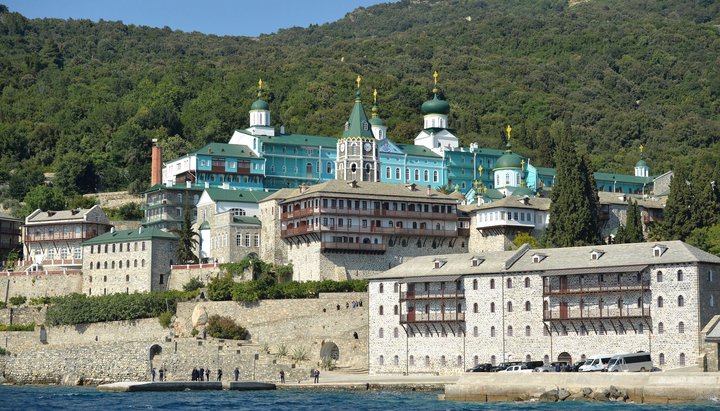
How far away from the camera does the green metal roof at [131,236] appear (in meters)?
104

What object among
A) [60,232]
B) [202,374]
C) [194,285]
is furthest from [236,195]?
[202,374]

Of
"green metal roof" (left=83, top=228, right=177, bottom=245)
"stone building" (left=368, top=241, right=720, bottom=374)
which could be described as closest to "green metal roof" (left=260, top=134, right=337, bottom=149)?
"green metal roof" (left=83, top=228, right=177, bottom=245)

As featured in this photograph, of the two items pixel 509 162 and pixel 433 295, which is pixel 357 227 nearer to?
pixel 433 295

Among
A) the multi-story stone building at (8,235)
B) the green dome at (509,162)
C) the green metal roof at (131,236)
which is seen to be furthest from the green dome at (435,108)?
the multi-story stone building at (8,235)

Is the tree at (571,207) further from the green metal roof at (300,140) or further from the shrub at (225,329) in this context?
the green metal roof at (300,140)

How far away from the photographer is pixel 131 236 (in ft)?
344

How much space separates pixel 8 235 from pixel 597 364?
62.5 m

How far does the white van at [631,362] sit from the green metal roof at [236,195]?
42524 millimetres

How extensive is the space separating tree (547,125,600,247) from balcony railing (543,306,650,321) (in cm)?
1521

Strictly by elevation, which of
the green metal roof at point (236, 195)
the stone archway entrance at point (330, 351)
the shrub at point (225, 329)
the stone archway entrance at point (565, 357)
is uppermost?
the green metal roof at point (236, 195)

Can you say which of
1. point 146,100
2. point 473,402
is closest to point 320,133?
point 146,100

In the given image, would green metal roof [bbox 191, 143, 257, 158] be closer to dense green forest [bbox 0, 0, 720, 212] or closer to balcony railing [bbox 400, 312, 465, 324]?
dense green forest [bbox 0, 0, 720, 212]

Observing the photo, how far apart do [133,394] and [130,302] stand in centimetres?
1990

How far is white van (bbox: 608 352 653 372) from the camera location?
7362cm
